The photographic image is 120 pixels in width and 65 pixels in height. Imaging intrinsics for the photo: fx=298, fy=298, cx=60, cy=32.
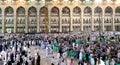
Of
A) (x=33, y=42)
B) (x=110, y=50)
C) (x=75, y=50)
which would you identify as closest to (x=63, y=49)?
(x=75, y=50)

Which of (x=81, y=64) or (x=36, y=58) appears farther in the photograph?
(x=36, y=58)

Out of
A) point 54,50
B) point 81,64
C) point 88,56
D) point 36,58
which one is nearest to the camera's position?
point 81,64

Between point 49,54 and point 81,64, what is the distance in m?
9.27

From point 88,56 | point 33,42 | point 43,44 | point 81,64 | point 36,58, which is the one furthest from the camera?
point 33,42

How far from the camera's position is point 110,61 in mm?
17172

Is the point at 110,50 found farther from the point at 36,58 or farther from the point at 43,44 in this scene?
the point at 43,44

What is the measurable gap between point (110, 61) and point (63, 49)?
308 inches

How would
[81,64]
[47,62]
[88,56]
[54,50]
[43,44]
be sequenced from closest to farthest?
[81,64] < [88,56] < [47,62] < [54,50] < [43,44]

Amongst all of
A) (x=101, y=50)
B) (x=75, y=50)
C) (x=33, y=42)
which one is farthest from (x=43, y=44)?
(x=101, y=50)

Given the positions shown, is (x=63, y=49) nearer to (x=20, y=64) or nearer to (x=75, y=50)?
(x=75, y=50)

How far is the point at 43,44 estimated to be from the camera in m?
32.0

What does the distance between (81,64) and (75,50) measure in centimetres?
724

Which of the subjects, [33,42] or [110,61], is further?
[33,42]

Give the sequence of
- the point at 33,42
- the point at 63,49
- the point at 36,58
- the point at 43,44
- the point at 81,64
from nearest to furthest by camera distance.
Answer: the point at 81,64
the point at 36,58
the point at 63,49
the point at 43,44
the point at 33,42
